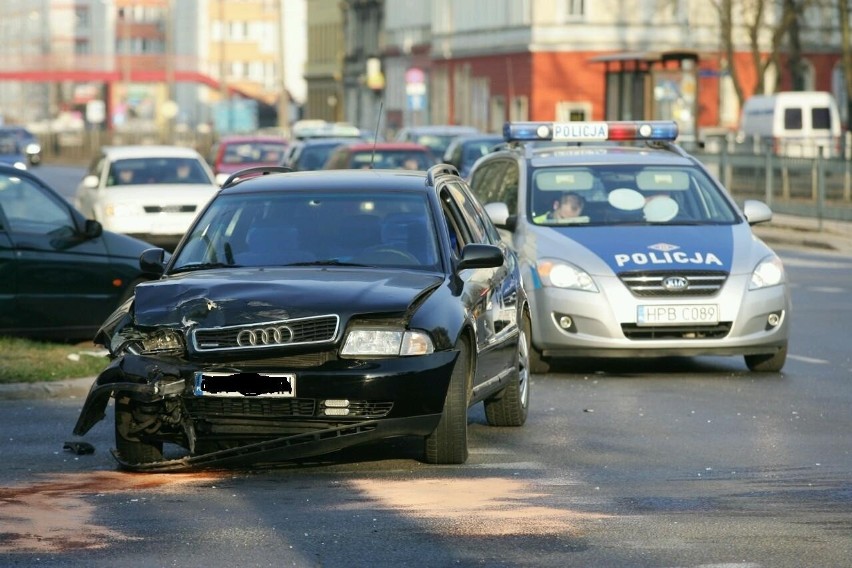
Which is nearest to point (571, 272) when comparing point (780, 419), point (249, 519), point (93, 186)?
point (780, 419)

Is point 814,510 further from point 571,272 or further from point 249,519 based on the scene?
point 571,272

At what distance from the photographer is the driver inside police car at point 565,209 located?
48.8 feet

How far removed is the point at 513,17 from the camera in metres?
73.9

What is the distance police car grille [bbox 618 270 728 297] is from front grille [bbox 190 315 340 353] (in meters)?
4.96

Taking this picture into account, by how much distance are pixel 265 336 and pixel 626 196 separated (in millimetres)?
6341

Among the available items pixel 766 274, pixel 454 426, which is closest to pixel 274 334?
pixel 454 426

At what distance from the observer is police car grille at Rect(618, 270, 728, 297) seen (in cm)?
1378

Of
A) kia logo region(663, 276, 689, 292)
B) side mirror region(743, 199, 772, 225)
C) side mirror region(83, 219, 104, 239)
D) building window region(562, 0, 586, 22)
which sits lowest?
kia logo region(663, 276, 689, 292)

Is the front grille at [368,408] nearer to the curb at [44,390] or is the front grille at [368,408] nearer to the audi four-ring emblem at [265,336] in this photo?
the audi four-ring emblem at [265,336]

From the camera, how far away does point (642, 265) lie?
45.3 ft

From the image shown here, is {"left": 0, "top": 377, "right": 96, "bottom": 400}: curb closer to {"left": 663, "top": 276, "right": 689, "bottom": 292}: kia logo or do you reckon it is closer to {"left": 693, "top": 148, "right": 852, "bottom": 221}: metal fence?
{"left": 663, "top": 276, "right": 689, "bottom": 292}: kia logo

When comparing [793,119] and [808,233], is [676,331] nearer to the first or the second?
[808,233]

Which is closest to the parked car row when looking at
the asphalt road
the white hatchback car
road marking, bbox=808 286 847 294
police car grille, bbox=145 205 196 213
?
the asphalt road

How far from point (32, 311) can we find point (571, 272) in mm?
4226
